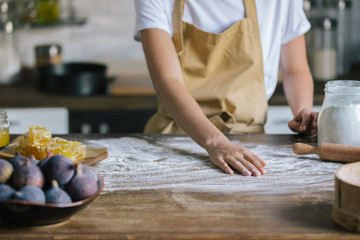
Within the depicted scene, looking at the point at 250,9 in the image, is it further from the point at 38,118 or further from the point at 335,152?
the point at 38,118

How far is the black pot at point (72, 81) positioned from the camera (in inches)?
102

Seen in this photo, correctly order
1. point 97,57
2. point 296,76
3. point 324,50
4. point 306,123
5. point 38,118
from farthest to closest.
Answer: point 97,57, point 324,50, point 38,118, point 296,76, point 306,123

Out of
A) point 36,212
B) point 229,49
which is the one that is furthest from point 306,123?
point 36,212

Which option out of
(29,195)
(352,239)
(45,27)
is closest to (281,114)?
(45,27)

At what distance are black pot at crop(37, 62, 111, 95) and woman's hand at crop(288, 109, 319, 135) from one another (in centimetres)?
126

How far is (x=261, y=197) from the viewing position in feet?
3.59

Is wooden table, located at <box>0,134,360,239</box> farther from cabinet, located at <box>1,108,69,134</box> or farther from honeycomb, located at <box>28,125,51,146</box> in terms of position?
cabinet, located at <box>1,108,69,134</box>

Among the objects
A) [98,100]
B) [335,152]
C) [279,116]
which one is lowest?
[279,116]

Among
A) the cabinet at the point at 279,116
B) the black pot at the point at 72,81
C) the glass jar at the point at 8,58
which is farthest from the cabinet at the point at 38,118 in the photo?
the cabinet at the point at 279,116

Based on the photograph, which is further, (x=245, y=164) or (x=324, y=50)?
(x=324, y=50)

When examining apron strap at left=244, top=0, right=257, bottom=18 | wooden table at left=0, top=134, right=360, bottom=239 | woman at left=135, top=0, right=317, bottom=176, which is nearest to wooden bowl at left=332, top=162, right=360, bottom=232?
wooden table at left=0, top=134, right=360, bottom=239

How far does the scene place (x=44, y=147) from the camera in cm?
126

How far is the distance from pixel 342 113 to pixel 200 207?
1.71ft

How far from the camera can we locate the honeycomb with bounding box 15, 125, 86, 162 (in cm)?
125
